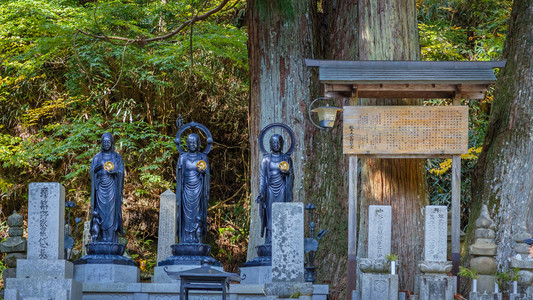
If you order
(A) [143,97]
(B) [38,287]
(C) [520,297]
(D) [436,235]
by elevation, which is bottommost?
(C) [520,297]

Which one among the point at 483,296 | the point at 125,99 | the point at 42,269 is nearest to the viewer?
the point at 42,269

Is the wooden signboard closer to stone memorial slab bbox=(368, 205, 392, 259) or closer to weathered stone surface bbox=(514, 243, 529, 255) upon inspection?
stone memorial slab bbox=(368, 205, 392, 259)

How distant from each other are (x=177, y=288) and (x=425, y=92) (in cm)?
450

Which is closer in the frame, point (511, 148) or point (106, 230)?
point (106, 230)

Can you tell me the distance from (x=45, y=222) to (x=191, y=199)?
218 centimetres

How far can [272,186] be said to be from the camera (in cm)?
1062

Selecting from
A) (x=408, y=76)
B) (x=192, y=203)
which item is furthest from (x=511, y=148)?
(x=192, y=203)

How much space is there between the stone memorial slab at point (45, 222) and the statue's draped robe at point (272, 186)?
114 inches

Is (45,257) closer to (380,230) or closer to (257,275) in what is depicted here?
(257,275)

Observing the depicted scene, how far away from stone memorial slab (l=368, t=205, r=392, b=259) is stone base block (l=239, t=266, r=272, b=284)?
1.44 meters

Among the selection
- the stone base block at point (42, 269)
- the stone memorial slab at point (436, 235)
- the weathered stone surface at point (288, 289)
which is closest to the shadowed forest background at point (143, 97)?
the stone memorial slab at point (436, 235)

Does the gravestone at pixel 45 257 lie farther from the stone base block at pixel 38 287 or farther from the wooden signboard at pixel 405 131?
the wooden signboard at pixel 405 131

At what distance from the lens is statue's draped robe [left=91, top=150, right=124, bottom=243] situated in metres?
10.4

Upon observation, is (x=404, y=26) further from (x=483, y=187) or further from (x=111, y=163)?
(x=111, y=163)
